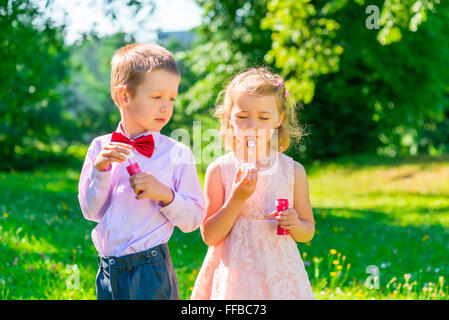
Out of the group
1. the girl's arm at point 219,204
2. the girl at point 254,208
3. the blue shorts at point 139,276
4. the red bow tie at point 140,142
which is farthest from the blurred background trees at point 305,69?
the blue shorts at point 139,276

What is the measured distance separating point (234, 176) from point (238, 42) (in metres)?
16.4

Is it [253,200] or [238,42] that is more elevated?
[238,42]

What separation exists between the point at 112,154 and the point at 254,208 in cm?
90

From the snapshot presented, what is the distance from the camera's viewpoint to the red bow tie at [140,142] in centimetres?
297

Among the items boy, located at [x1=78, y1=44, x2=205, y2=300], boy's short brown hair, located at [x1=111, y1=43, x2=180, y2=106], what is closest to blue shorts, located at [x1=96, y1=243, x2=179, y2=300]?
boy, located at [x1=78, y1=44, x2=205, y2=300]

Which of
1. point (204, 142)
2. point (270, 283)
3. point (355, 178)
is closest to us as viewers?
point (270, 283)

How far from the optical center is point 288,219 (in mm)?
3025

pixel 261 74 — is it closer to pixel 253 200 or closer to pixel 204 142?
pixel 253 200

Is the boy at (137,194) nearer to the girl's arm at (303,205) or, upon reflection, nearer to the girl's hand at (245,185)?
the girl's hand at (245,185)

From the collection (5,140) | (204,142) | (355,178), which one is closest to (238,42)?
(204,142)

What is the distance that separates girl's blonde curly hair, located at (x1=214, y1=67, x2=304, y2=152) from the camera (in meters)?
3.23

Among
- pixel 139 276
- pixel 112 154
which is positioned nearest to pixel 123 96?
pixel 112 154

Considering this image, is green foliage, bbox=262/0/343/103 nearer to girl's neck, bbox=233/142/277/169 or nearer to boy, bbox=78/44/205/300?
girl's neck, bbox=233/142/277/169

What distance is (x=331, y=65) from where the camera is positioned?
39.2 ft
